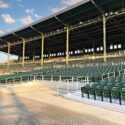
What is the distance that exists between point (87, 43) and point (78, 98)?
41.3 meters

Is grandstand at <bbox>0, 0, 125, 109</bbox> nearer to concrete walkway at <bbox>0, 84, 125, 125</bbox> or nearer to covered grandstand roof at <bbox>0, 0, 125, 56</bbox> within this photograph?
covered grandstand roof at <bbox>0, 0, 125, 56</bbox>

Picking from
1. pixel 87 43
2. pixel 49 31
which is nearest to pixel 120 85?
pixel 49 31

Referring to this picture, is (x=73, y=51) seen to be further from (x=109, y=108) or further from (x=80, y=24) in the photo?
(x=109, y=108)

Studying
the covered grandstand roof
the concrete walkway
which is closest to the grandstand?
the covered grandstand roof

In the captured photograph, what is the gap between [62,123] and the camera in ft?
26.4

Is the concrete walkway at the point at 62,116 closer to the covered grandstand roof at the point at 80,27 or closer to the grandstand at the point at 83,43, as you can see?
the grandstand at the point at 83,43

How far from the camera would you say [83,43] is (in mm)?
54531

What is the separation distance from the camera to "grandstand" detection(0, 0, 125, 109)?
19766mm

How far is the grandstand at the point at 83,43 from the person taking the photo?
19.8 m

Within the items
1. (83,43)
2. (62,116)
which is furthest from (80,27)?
(62,116)

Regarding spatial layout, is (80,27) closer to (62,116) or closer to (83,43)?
(83,43)

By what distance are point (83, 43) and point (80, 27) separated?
48.4ft

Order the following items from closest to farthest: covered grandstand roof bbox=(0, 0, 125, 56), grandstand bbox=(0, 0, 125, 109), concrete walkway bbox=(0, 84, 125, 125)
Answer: concrete walkway bbox=(0, 84, 125, 125)
grandstand bbox=(0, 0, 125, 109)
covered grandstand roof bbox=(0, 0, 125, 56)

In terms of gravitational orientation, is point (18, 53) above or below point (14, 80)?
above
